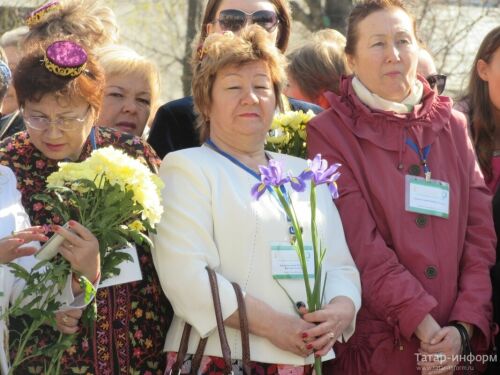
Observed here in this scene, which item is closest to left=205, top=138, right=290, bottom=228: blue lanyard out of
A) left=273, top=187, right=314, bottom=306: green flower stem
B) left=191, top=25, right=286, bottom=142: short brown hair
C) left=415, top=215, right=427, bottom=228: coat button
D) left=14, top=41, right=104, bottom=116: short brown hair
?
left=191, top=25, right=286, bottom=142: short brown hair

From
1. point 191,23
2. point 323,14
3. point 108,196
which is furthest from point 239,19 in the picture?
point 323,14

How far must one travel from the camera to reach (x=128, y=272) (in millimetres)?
4199

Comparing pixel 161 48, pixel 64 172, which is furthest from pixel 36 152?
pixel 161 48

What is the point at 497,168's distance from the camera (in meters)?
5.34

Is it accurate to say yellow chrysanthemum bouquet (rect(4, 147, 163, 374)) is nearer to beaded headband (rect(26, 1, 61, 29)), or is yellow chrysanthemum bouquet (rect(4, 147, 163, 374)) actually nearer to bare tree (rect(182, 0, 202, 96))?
beaded headband (rect(26, 1, 61, 29))

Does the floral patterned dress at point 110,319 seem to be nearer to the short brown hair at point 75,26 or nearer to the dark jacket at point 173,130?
the dark jacket at point 173,130

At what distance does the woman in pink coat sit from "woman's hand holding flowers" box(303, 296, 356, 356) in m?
0.31

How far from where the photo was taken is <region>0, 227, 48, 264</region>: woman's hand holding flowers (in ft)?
12.0

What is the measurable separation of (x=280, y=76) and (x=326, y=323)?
44.8 inches

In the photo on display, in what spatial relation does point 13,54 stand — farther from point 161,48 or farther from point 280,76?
point 161,48

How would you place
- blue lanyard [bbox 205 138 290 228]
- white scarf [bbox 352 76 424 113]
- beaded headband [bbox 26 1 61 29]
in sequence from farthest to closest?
beaded headband [bbox 26 1 61 29] → white scarf [bbox 352 76 424 113] → blue lanyard [bbox 205 138 290 228]

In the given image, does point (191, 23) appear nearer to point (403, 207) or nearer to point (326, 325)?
point (403, 207)

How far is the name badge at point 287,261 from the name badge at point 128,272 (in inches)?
22.0

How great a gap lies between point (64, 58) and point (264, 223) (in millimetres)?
1057
